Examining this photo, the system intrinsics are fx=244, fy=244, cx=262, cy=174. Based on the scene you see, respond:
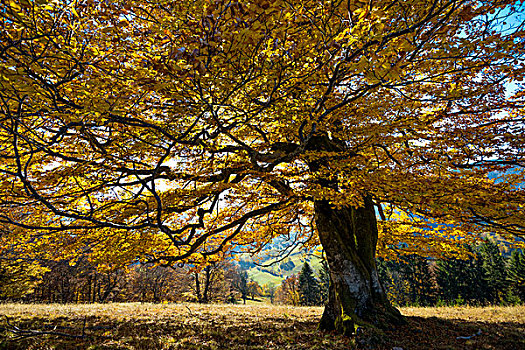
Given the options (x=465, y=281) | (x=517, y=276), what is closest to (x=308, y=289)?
(x=465, y=281)

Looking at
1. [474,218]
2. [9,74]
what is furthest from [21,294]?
[474,218]

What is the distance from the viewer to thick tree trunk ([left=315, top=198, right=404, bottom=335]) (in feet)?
22.8

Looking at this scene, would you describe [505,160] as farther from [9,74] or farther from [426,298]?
[426,298]

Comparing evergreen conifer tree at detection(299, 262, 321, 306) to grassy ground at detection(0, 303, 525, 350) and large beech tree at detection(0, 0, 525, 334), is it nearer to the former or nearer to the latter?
grassy ground at detection(0, 303, 525, 350)

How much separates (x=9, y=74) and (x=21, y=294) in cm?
3021

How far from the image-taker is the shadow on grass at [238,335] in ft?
18.6

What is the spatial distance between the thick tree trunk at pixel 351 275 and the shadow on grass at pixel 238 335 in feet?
1.62

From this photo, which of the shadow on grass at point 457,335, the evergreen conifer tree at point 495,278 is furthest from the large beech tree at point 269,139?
the evergreen conifer tree at point 495,278

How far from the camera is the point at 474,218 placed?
22.2ft

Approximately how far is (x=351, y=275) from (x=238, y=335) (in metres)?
3.67

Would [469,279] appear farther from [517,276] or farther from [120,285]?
[120,285]

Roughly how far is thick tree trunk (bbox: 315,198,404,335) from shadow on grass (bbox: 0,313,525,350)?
1.62 ft

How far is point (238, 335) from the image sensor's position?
673 centimetres

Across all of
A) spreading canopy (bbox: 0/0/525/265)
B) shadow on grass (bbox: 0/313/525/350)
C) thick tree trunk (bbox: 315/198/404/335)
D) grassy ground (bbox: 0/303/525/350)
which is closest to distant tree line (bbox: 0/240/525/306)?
grassy ground (bbox: 0/303/525/350)
